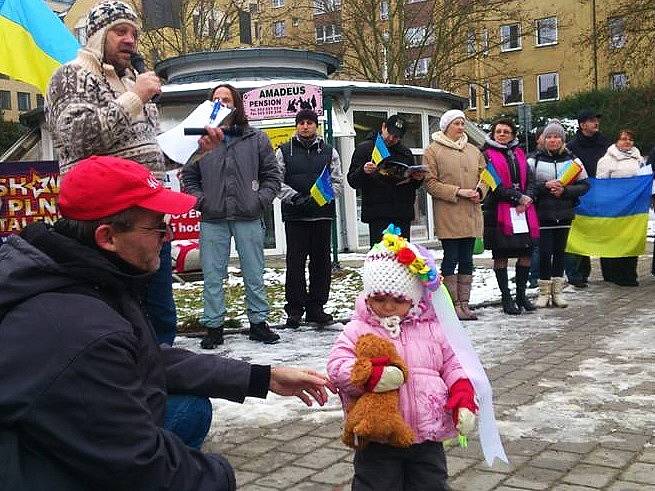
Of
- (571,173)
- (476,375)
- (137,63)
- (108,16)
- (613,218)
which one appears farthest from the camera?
(613,218)

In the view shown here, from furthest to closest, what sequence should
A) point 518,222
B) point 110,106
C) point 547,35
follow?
point 547,35
point 518,222
point 110,106

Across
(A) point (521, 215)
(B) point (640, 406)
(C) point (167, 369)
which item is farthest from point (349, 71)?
(C) point (167, 369)

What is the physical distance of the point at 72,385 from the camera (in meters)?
1.88

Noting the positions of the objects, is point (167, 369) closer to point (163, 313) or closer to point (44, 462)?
point (44, 462)

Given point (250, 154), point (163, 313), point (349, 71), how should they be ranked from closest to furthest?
point (163, 313) < point (250, 154) < point (349, 71)

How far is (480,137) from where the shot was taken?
18.8 metres

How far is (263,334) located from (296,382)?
4.29 m

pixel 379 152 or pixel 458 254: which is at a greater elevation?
pixel 379 152

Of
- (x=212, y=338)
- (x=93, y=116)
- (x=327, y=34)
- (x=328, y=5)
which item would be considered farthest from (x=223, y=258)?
(x=327, y=34)

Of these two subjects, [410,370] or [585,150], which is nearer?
[410,370]

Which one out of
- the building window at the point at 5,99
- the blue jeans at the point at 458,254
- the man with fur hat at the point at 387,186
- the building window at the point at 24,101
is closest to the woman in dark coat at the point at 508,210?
the blue jeans at the point at 458,254

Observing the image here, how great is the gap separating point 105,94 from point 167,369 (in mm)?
2034

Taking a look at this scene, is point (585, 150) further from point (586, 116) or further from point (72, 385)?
point (72, 385)

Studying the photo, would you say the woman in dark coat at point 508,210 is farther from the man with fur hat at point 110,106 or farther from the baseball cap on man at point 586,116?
the man with fur hat at point 110,106
